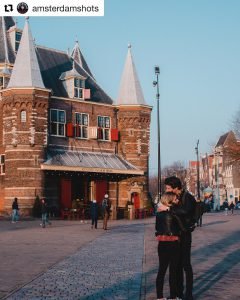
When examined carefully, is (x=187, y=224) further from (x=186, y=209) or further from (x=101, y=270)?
(x=101, y=270)

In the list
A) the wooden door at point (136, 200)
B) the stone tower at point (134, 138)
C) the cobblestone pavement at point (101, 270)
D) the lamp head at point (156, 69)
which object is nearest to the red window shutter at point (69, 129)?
the stone tower at point (134, 138)

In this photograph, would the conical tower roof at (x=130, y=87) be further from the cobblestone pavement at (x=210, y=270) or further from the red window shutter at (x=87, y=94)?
the cobblestone pavement at (x=210, y=270)

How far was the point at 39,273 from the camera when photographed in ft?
34.2

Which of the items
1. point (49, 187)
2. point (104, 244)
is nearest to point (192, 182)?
point (49, 187)

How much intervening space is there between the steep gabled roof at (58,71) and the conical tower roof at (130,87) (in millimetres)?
1410

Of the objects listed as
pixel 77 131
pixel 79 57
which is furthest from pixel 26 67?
pixel 79 57

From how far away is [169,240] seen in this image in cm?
716

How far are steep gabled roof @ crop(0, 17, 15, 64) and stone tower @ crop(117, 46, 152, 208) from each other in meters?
10.1

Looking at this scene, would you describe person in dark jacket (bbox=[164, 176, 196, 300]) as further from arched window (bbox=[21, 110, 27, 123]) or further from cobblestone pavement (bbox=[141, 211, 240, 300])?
arched window (bbox=[21, 110, 27, 123])

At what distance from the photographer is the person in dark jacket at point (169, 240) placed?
7.17 meters

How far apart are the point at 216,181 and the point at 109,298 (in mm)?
94656

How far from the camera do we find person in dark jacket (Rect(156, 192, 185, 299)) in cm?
717

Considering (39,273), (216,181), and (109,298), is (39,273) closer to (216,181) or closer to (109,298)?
(109,298)

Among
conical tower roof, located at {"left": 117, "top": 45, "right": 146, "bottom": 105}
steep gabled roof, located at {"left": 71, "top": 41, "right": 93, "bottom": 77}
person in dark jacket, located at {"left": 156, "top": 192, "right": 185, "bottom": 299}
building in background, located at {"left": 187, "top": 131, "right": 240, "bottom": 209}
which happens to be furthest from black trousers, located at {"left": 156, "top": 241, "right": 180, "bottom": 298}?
building in background, located at {"left": 187, "top": 131, "right": 240, "bottom": 209}
